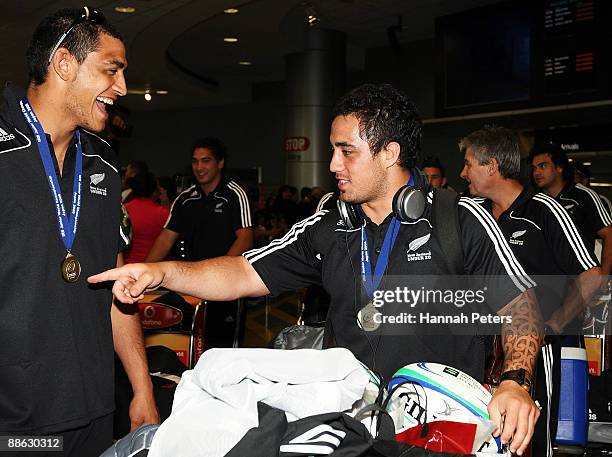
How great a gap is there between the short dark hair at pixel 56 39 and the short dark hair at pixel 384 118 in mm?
906

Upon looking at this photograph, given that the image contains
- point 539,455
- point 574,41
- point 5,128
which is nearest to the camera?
point 5,128

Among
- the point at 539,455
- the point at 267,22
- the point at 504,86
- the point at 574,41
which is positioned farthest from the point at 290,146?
the point at 539,455

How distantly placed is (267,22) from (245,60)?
4.63m

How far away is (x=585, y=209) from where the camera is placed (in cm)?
616

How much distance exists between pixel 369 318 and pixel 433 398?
641mm

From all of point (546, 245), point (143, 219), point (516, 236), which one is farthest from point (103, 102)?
point (143, 219)

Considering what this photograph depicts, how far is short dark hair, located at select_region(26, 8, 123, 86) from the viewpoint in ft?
7.94

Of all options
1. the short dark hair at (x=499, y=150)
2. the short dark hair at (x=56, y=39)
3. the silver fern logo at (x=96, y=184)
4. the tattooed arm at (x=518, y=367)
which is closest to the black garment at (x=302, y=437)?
the tattooed arm at (x=518, y=367)

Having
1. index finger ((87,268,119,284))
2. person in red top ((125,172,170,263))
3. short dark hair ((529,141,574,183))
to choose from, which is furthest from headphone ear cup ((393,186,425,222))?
person in red top ((125,172,170,263))

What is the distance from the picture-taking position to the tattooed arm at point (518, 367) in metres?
1.86

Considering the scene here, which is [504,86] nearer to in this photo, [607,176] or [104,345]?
[607,176]

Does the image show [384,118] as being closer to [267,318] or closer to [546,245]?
[546,245]

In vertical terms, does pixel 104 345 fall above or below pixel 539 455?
above

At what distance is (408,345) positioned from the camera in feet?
8.03
